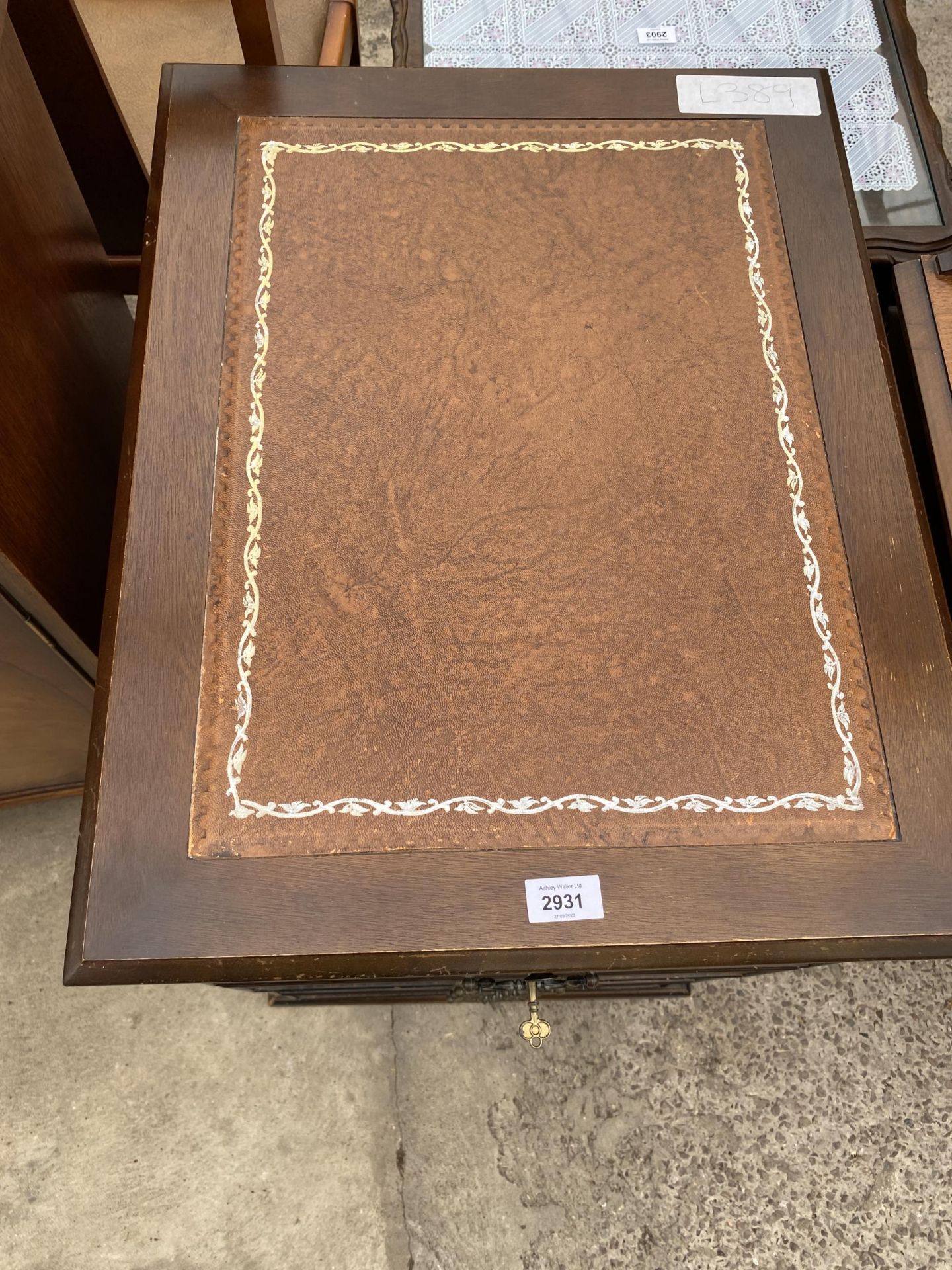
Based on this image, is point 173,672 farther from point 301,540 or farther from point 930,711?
point 930,711

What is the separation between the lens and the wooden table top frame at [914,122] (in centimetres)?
123

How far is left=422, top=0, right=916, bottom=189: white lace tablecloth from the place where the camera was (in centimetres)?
131

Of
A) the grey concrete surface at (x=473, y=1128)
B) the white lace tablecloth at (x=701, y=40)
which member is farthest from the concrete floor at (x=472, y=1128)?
the white lace tablecloth at (x=701, y=40)

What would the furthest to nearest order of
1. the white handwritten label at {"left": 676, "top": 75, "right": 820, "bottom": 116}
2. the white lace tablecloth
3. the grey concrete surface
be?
the white lace tablecloth < the grey concrete surface < the white handwritten label at {"left": 676, "top": 75, "right": 820, "bottom": 116}

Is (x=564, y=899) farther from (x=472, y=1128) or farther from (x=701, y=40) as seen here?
(x=701, y=40)

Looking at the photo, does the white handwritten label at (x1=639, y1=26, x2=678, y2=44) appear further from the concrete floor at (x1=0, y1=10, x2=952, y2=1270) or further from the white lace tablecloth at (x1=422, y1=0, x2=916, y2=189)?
the concrete floor at (x1=0, y1=10, x2=952, y2=1270)

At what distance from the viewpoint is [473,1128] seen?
1.23 meters

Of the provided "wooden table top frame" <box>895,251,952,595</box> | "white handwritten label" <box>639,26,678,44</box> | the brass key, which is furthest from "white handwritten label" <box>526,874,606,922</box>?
"white handwritten label" <box>639,26,678,44</box>

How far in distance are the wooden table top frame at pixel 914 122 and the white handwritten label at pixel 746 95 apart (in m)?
0.26

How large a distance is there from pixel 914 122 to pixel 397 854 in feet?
4.32

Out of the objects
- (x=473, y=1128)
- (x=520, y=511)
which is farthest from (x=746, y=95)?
(x=473, y=1128)

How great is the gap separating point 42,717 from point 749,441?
890mm

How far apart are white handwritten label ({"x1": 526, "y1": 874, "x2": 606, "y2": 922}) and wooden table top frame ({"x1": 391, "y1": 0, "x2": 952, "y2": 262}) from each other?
0.99 m

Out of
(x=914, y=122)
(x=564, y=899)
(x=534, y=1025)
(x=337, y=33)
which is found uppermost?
(x=337, y=33)
